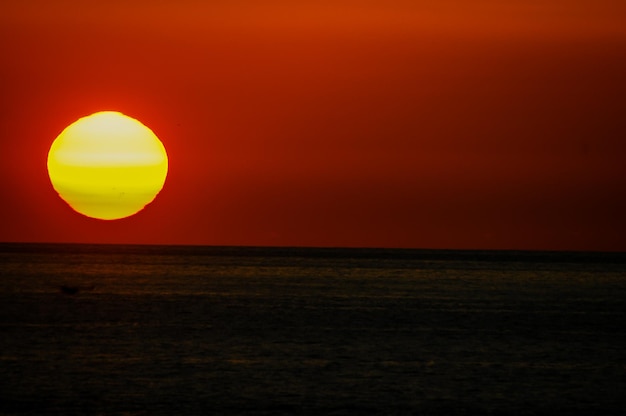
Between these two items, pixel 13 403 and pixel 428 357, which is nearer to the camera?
pixel 13 403

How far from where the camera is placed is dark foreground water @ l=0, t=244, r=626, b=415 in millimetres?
16047

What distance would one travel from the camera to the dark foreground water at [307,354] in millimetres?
16047

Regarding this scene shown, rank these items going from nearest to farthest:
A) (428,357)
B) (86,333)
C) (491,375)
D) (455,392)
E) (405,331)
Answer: (455,392) < (491,375) < (428,357) < (86,333) < (405,331)

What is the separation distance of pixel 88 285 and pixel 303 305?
1387 centimetres

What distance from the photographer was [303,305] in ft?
115

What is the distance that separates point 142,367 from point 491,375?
216 inches

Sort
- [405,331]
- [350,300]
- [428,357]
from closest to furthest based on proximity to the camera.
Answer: [428,357] → [405,331] → [350,300]

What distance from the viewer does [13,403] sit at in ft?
50.6

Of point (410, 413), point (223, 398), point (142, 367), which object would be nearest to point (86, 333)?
point (142, 367)

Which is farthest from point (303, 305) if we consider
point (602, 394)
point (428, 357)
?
point (602, 394)

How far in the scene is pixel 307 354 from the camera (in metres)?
21.5

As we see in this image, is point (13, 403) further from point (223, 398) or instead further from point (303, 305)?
point (303, 305)

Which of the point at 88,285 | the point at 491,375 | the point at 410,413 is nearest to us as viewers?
the point at 410,413

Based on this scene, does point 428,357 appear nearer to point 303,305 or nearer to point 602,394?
point 602,394
